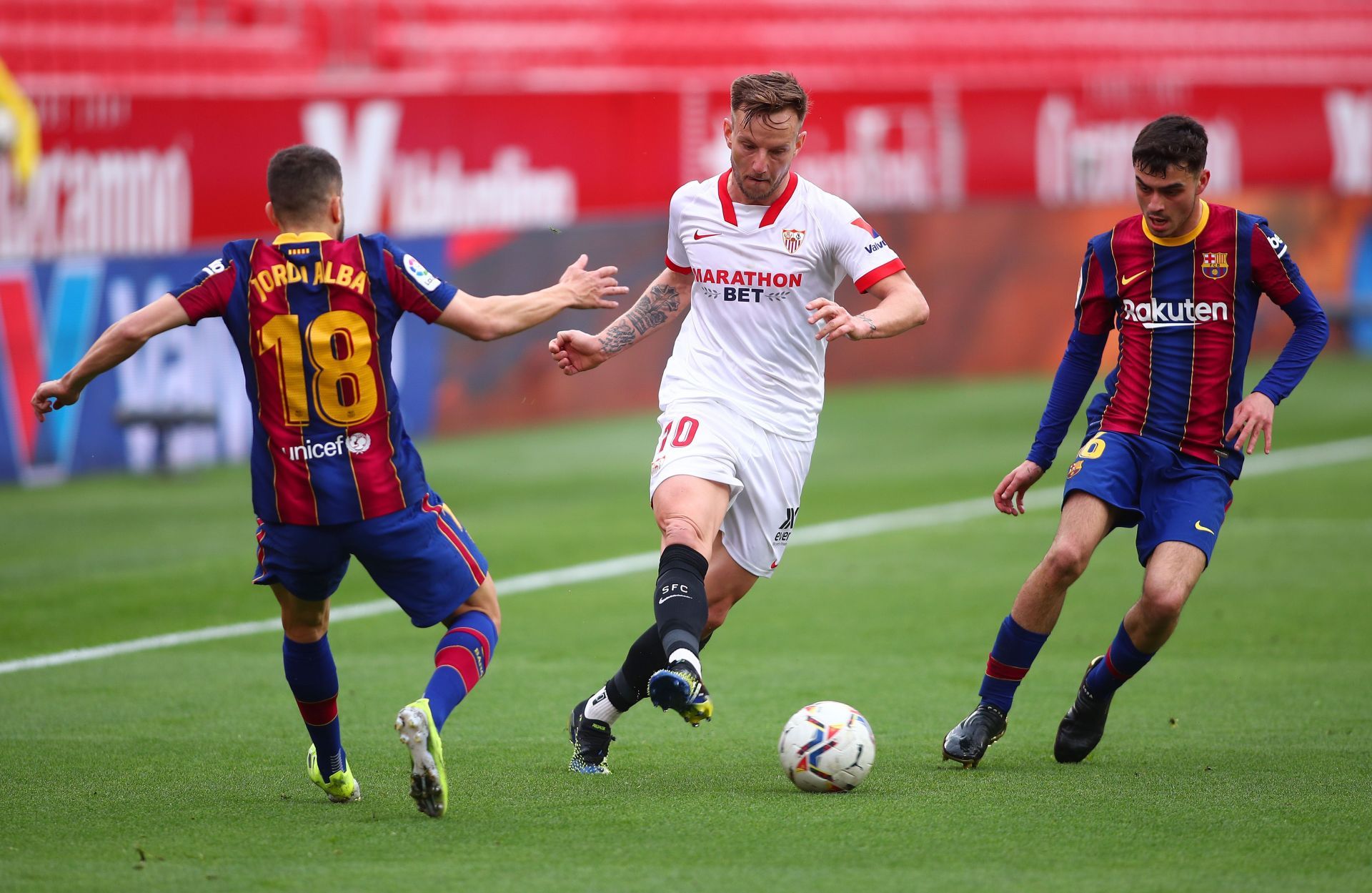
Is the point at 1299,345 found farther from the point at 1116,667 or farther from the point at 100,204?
the point at 100,204

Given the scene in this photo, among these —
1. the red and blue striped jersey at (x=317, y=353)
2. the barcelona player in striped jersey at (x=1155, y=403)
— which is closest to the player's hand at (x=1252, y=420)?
the barcelona player in striped jersey at (x=1155, y=403)

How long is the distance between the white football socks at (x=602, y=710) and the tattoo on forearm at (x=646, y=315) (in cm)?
119

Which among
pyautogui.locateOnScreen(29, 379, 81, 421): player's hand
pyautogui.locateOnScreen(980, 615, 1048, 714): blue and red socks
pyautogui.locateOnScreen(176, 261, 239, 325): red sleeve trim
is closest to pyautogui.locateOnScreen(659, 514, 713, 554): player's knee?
pyautogui.locateOnScreen(980, 615, 1048, 714): blue and red socks

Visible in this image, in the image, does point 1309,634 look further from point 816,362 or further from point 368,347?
point 368,347

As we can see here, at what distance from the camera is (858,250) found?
233 inches

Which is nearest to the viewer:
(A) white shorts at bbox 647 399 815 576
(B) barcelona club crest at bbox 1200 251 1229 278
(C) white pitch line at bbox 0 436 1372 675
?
(A) white shorts at bbox 647 399 815 576

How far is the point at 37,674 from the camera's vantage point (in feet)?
25.1

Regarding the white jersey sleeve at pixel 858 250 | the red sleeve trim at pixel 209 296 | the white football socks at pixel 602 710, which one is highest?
the white jersey sleeve at pixel 858 250

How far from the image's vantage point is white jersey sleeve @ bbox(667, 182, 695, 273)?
20.1ft

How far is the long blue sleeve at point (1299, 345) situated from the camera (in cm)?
593

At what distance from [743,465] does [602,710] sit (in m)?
0.94

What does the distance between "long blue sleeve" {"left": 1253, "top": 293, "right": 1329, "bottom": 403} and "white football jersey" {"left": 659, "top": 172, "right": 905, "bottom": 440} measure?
4.33ft

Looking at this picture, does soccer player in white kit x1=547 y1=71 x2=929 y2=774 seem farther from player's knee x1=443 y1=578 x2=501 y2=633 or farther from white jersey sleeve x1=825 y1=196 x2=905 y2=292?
player's knee x1=443 y1=578 x2=501 y2=633

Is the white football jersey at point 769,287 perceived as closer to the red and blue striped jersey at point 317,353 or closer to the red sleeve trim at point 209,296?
the red and blue striped jersey at point 317,353
